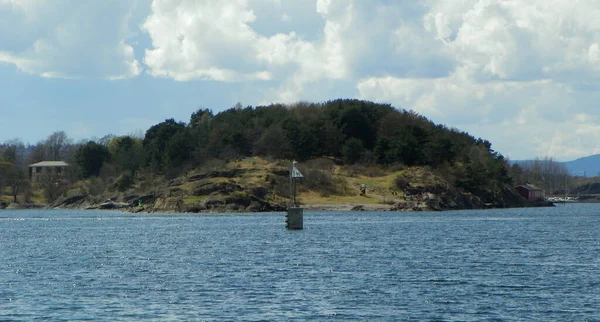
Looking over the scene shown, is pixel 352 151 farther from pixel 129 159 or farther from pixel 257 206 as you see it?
pixel 129 159

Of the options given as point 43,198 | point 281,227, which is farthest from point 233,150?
point 281,227

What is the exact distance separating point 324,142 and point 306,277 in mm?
122430

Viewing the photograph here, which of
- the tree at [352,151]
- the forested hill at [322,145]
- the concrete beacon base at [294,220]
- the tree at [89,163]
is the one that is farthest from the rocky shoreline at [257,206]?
the concrete beacon base at [294,220]

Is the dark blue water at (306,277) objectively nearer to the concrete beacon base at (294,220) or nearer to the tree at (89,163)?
the concrete beacon base at (294,220)

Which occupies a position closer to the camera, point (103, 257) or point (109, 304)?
point (109, 304)

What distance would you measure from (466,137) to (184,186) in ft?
234

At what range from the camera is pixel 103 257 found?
59.6m

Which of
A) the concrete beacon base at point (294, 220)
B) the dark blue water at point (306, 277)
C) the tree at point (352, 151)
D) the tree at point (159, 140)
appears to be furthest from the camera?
the tree at point (159, 140)

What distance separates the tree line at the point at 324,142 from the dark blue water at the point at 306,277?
78963 millimetres

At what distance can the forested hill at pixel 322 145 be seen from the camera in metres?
160

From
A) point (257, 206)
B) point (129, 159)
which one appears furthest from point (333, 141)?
point (129, 159)

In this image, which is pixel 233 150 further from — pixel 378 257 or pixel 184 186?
pixel 378 257

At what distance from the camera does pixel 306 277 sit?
4600 cm

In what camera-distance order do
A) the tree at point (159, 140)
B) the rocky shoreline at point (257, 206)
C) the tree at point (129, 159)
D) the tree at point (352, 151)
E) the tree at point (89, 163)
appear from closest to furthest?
the rocky shoreline at point (257, 206), the tree at point (352, 151), the tree at point (159, 140), the tree at point (129, 159), the tree at point (89, 163)
